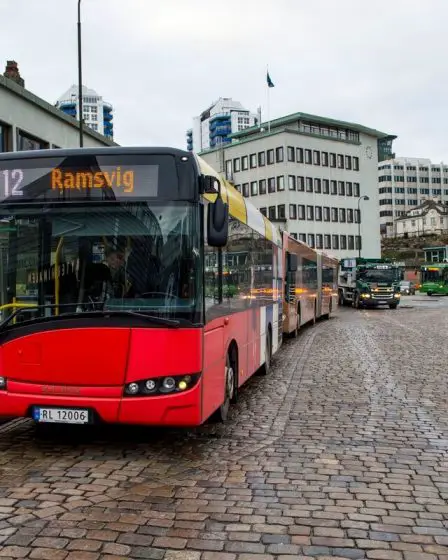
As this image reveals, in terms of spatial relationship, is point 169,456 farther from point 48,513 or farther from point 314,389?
point 314,389

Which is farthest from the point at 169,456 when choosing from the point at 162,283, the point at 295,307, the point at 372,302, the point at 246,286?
the point at 372,302

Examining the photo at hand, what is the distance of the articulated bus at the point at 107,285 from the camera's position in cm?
587

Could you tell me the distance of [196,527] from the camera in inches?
171

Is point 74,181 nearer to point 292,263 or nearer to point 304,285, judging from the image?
point 292,263

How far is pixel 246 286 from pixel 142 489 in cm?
430

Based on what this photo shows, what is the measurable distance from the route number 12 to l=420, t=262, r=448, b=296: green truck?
2676 inches

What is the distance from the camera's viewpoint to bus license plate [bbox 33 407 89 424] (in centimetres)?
591

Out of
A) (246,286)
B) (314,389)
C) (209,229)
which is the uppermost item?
(209,229)

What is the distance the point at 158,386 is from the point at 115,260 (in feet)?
3.97

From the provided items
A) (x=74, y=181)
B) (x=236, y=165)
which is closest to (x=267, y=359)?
(x=74, y=181)

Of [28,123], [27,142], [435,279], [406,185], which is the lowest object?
[435,279]

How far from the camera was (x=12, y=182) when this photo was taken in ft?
20.6

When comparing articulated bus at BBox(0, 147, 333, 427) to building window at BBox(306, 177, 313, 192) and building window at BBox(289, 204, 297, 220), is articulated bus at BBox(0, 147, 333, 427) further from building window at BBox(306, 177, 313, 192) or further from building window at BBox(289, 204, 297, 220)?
building window at BBox(306, 177, 313, 192)

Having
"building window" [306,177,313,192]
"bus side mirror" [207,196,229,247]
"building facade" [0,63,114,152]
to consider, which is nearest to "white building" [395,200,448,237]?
"building window" [306,177,313,192]
